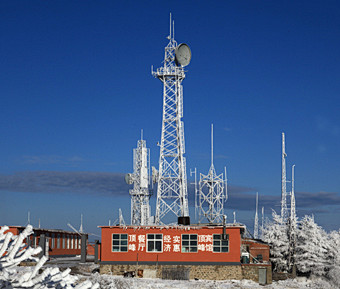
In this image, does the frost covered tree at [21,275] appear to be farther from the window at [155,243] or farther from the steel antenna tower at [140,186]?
the steel antenna tower at [140,186]

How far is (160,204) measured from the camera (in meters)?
49.2

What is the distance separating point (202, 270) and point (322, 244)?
37.8ft

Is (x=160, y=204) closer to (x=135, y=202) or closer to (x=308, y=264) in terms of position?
(x=308, y=264)

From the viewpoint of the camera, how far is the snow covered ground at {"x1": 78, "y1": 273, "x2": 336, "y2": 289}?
2957 centimetres

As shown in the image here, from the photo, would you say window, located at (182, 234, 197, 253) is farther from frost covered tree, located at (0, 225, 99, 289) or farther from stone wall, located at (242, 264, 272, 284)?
frost covered tree, located at (0, 225, 99, 289)

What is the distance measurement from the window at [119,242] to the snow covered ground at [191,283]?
128 inches

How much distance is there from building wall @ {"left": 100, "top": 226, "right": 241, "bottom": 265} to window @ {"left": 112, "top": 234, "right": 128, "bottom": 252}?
222 mm

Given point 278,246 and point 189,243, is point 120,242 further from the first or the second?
point 278,246

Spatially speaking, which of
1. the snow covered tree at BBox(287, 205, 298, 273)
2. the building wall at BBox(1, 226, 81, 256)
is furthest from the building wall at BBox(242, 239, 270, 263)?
the building wall at BBox(1, 226, 81, 256)

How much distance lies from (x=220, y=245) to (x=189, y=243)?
2.27 meters

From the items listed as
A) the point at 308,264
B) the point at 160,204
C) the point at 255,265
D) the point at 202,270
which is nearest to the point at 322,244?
the point at 308,264

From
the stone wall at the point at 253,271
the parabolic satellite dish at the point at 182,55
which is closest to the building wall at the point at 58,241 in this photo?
the stone wall at the point at 253,271

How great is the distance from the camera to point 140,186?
72.7 metres

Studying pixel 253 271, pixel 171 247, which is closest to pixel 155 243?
pixel 171 247
